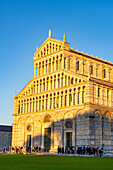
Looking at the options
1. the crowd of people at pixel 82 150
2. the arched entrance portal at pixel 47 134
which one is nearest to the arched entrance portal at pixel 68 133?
the crowd of people at pixel 82 150

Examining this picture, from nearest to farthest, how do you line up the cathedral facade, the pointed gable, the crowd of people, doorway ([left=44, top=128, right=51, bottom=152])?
the crowd of people → the cathedral facade → doorway ([left=44, top=128, right=51, bottom=152]) → the pointed gable

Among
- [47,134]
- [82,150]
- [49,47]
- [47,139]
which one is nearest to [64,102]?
[47,134]

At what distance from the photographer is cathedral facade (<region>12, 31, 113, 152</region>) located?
41.5 metres

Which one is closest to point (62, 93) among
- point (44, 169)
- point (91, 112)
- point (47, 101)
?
point (47, 101)

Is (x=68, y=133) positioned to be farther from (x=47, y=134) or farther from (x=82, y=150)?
(x=47, y=134)

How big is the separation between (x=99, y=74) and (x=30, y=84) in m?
13.5

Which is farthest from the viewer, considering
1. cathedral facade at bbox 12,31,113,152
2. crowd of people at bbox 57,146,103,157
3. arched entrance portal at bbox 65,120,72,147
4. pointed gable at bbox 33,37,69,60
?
pointed gable at bbox 33,37,69,60

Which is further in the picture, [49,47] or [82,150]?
[49,47]

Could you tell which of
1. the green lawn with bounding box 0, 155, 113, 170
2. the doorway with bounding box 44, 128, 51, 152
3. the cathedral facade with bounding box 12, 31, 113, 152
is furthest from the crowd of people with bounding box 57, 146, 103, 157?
the green lawn with bounding box 0, 155, 113, 170

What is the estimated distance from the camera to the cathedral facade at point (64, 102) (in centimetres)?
4153

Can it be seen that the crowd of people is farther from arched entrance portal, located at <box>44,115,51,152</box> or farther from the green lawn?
the green lawn

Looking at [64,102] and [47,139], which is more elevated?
[64,102]

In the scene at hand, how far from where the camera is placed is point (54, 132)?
4591 cm

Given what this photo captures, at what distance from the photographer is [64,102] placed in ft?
148
